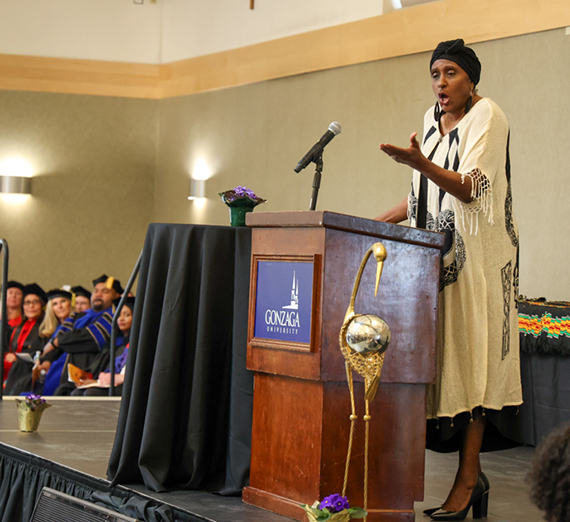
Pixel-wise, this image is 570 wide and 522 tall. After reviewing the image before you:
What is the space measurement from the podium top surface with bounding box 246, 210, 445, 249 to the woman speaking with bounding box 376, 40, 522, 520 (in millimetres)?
121

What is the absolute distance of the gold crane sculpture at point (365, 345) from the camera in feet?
5.39

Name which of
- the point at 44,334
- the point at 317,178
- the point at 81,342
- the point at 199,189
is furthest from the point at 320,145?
the point at 199,189

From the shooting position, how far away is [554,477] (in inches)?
32.3

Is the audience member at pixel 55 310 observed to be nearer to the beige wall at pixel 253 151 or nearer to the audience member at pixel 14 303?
the audience member at pixel 14 303

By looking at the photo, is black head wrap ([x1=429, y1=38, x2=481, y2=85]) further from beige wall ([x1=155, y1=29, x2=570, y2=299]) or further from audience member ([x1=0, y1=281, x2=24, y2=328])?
audience member ([x1=0, y1=281, x2=24, y2=328])

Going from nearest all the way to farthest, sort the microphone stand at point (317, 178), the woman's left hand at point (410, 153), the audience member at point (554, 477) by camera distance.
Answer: the audience member at point (554, 477)
the woman's left hand at point (410, 153)
the microphone stand at point (317, 178)

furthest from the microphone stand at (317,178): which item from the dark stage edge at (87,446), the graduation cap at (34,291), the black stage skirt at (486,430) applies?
the graduation cap at (34,291)

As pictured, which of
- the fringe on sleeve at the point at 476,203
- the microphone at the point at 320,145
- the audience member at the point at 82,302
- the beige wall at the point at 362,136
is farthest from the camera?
the audience member at the point at 82,302

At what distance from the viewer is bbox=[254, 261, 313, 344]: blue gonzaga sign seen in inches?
73.5

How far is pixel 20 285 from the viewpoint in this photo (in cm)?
736

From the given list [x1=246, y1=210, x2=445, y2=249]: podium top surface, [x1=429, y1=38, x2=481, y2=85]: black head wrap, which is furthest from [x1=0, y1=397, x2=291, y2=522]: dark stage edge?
[x1=429, y1=38, x2=481, y2=85]: black head wrap

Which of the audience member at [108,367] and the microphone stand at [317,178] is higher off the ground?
the microphone stand at [317,178]

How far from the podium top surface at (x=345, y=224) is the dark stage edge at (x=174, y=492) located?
Answer: 0.75 m

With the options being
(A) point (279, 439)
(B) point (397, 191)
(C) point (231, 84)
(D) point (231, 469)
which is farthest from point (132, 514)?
(C) point (231, 84)
